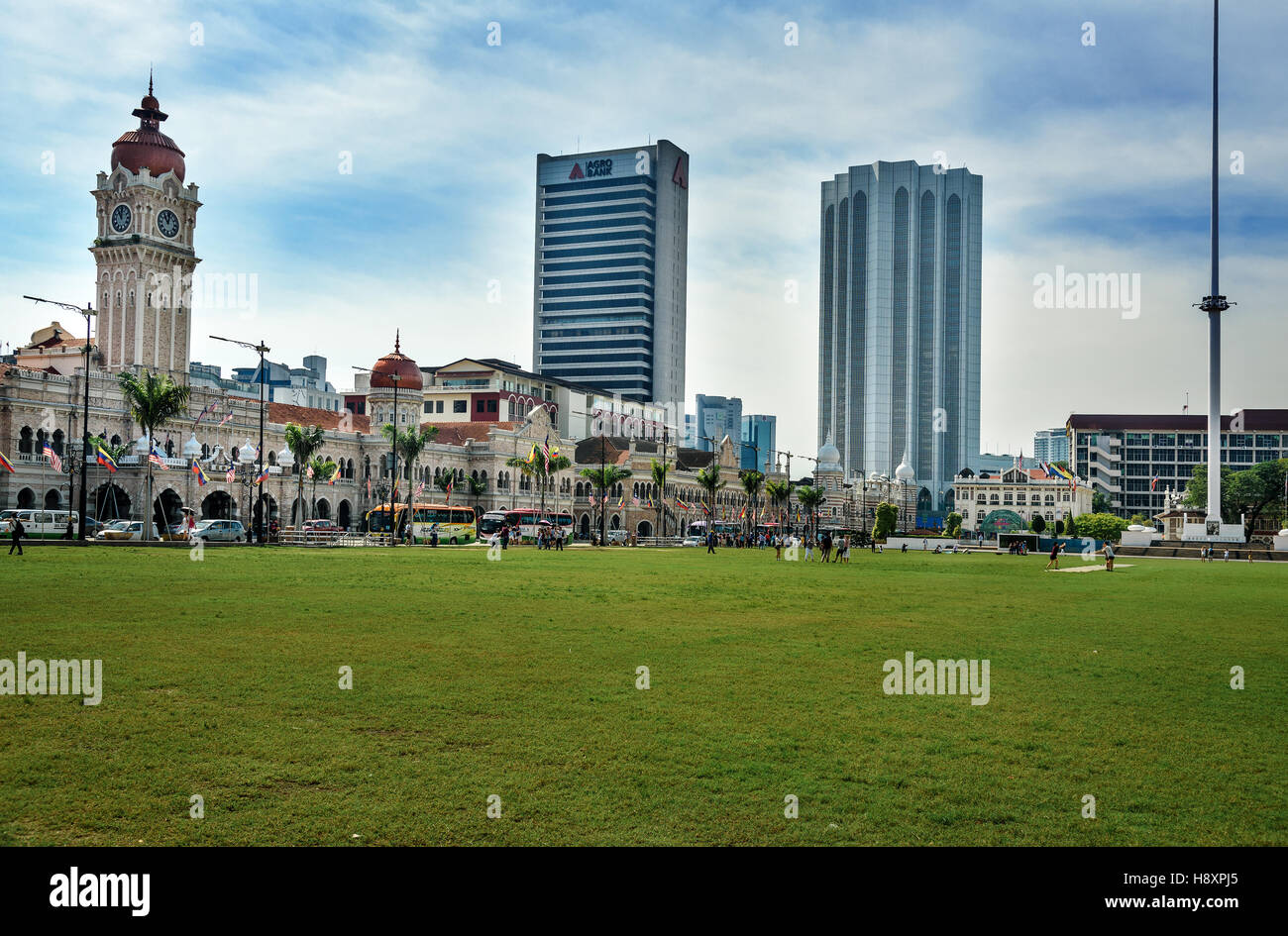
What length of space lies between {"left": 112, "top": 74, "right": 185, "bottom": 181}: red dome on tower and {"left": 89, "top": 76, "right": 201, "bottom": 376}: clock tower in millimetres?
82

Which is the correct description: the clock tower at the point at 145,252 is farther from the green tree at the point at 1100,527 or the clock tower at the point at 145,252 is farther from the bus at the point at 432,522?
the green tree at the point at 1100,527

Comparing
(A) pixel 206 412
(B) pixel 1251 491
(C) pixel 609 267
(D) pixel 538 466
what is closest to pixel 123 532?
(A) pixel 206 412

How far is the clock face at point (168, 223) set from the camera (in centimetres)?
8338

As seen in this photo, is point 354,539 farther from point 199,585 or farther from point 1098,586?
point 1098,586

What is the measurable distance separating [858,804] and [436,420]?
127 metres

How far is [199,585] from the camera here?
26516 millimetres

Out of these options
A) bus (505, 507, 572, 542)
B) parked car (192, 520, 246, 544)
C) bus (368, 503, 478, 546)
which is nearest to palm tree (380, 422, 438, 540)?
bus (368, 503, 478, 546)

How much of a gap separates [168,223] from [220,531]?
37.5 m

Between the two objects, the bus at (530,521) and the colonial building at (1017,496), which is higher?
the colonial building at (1017,496)

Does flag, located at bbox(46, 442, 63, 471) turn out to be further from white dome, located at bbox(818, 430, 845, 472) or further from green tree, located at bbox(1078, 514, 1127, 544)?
white dome, located at bbox(818, 430, 845, 472)

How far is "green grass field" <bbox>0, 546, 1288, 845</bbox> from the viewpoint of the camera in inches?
304

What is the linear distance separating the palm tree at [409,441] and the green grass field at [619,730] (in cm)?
5908

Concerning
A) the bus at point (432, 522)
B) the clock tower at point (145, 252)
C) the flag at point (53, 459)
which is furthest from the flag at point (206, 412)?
the bus at point (432, 522)
